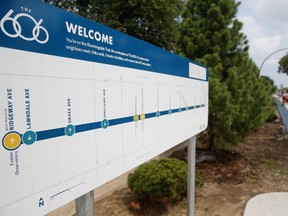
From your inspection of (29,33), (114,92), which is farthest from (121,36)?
(29,33)

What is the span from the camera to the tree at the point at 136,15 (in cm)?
1267

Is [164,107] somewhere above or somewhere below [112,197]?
above

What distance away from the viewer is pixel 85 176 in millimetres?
1143

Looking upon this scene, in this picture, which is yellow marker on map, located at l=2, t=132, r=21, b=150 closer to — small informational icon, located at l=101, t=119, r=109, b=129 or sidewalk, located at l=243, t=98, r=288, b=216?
small informational icon, located at l=101, t=119, r=109, b=129

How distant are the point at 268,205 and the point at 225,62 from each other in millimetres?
3321

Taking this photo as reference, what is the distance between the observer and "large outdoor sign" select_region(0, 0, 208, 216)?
0.85 meters

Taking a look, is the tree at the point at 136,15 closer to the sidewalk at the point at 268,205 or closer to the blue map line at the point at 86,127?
the sidewalk at the point at 268,205

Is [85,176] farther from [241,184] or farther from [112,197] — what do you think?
[241,184]

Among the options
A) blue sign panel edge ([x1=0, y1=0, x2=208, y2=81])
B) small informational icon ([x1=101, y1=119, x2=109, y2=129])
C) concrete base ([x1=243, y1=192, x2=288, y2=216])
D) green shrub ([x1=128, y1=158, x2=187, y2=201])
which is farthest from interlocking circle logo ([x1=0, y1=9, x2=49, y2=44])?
concrete base ([x1=243, y1=192, x2=288, y2=216])

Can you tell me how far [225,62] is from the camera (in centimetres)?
575

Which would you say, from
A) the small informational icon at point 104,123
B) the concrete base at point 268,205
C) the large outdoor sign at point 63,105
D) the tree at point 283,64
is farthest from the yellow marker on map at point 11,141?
the tree at point 283,64

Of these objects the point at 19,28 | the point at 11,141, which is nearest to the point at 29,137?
the point at 11,141

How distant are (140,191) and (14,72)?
332cm

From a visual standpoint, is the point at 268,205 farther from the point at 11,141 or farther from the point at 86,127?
the point at 11,141
